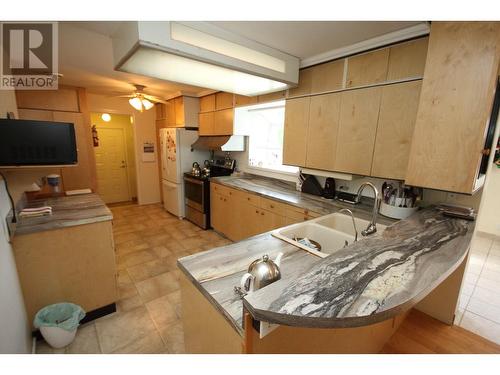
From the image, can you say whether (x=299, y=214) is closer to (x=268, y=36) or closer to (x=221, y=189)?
(x=221, y=189)

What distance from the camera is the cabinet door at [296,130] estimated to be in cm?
246

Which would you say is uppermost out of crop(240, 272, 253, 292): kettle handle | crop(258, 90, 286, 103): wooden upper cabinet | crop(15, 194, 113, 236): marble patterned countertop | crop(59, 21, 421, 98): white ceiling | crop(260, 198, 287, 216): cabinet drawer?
crop(59, 21, 421, 98): white ceiling

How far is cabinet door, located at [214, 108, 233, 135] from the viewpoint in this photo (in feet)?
11.5

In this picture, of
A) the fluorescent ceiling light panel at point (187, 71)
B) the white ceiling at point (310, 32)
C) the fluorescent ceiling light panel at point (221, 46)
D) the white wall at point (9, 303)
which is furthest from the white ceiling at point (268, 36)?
the white wall at point (9, 303)

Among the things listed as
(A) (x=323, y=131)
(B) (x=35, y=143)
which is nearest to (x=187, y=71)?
(B) (x=35, y=143)

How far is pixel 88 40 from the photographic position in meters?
1.97

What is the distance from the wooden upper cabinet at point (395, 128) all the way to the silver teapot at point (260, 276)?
1526 millimetres

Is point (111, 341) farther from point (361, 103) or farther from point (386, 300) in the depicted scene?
point (361, 103)

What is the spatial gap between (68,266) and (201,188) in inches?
87.1

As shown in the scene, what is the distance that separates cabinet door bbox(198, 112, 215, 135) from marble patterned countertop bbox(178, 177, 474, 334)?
2.95m

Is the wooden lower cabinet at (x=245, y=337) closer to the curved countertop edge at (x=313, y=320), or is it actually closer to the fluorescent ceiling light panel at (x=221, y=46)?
the curved countertop edge at (x=313, y=320)

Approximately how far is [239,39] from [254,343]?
1.97 metres

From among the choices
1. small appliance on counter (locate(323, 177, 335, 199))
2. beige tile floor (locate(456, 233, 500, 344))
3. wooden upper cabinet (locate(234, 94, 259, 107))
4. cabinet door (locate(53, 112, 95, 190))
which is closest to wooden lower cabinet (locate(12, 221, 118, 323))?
small appliance on counter (locate(323, 177, 335, 199))

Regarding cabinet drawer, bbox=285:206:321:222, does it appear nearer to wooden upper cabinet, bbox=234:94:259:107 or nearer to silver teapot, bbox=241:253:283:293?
silver teapot, bbox=241:253:283:293
